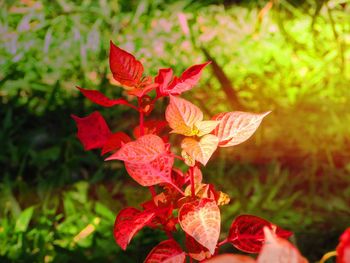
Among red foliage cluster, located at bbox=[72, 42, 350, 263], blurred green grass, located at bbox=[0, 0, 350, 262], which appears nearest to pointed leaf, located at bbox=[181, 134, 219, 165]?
red foliage cluster, located at bbox=[72, 42, 350, 263]

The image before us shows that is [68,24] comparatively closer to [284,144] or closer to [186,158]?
[284,144]

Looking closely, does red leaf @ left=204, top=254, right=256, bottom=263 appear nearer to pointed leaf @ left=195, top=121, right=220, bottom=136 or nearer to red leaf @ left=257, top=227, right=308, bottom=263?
red leaf @ left=257, top=227, right=308, bottom=263

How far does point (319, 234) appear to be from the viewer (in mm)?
1549

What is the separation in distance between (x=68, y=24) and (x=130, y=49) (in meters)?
0.28

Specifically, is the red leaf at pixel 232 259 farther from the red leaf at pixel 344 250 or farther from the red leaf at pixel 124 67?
the red leaf at pixel 124 67

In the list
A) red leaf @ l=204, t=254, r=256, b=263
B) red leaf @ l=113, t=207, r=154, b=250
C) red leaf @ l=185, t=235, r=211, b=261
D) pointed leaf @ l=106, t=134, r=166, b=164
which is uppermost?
red leaf @ l=204, t=254, r=256, b=263

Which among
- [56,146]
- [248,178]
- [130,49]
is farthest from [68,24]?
[248,178]

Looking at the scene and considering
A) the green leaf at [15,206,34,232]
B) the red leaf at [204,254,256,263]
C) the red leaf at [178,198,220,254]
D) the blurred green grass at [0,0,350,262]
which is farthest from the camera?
the blurred green grass at [0,0,350,262]

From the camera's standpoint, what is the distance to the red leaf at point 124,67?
0.62 meters

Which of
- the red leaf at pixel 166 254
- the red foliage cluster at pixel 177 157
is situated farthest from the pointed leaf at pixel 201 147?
the red leaf at pixel 166 254

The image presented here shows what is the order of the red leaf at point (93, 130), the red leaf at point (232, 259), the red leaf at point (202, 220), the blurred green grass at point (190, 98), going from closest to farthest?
the red leaf at point (232, 259)
the red leaf at point (202, 220)
the red leaf at point (93, 130)
the blurred green grass at point (190, 98)

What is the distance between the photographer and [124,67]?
2.05 feet

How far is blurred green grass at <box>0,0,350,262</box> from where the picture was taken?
1.65m

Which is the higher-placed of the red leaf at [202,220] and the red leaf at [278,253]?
the red leaf at [278,253]
